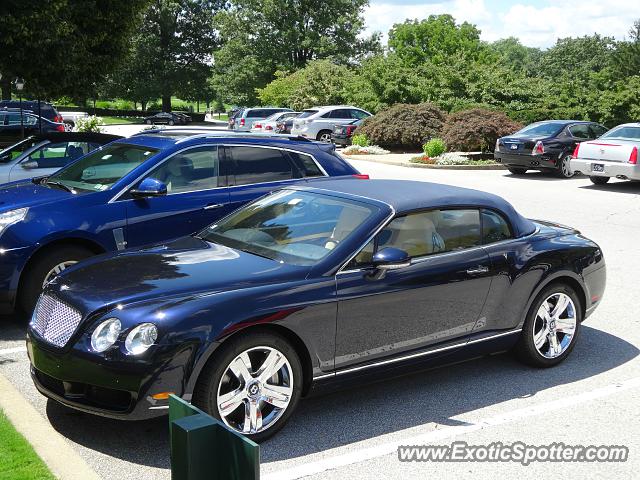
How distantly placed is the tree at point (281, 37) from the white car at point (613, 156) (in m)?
49.3

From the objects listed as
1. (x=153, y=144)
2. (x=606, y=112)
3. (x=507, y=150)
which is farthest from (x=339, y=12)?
(x=153, y=144)

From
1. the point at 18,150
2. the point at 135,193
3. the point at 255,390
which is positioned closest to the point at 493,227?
the point at 255,390

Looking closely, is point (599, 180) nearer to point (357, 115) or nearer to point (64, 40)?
point (64, 40)

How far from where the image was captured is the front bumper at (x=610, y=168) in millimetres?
17094

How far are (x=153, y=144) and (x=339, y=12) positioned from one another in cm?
6266

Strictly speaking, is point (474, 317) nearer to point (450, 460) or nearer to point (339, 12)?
Result: point (450, 460)

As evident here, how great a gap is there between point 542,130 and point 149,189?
1627 centimetres

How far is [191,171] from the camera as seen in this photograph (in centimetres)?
761

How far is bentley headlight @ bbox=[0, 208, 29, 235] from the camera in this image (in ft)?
22.0

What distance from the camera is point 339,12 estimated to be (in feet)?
221

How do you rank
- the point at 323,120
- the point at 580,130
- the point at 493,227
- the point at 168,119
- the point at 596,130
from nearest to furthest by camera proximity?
the point at 493,227, the point at 580,130, the point at 596,130, the point at 323,120, the point at 168,119

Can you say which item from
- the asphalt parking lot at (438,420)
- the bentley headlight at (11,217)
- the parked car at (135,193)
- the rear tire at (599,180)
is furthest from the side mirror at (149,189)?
the rear tire at (599,180)

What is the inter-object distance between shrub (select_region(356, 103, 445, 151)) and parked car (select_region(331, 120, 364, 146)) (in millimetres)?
1620

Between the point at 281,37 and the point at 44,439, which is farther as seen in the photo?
the point at 281,37
